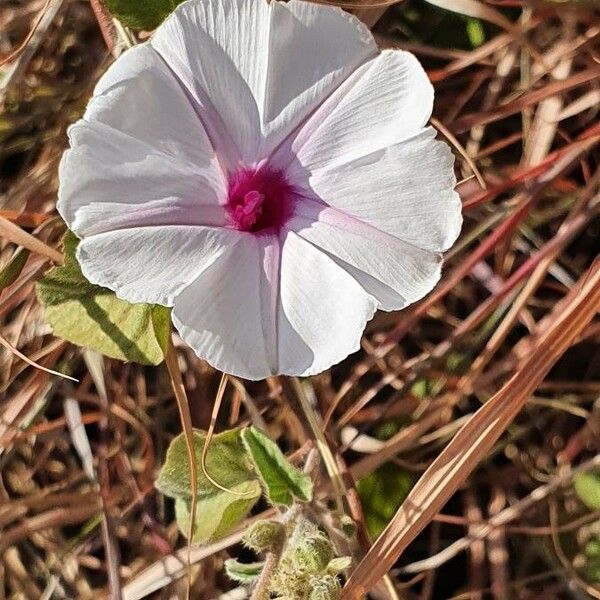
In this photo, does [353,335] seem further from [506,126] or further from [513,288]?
[506,126]

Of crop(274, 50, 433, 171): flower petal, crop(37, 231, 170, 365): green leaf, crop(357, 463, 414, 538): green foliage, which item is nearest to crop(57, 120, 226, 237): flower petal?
crop(274, 50, 433, 171): flower petal

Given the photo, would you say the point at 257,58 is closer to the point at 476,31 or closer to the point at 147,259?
the point at 147,259

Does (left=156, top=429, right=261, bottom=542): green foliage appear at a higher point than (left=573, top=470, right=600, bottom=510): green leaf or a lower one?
higher

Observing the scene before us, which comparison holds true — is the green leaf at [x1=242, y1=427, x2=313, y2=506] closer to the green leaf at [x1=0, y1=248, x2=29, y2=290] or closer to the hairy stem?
the hairy stem

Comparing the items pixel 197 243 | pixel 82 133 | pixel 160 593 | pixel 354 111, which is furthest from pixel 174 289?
pixel 160 593

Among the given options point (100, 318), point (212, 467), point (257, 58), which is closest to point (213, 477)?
point (212, 467)

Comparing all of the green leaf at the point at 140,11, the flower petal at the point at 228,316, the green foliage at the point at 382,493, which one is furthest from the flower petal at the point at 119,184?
the green foliage at the point at 382,493
